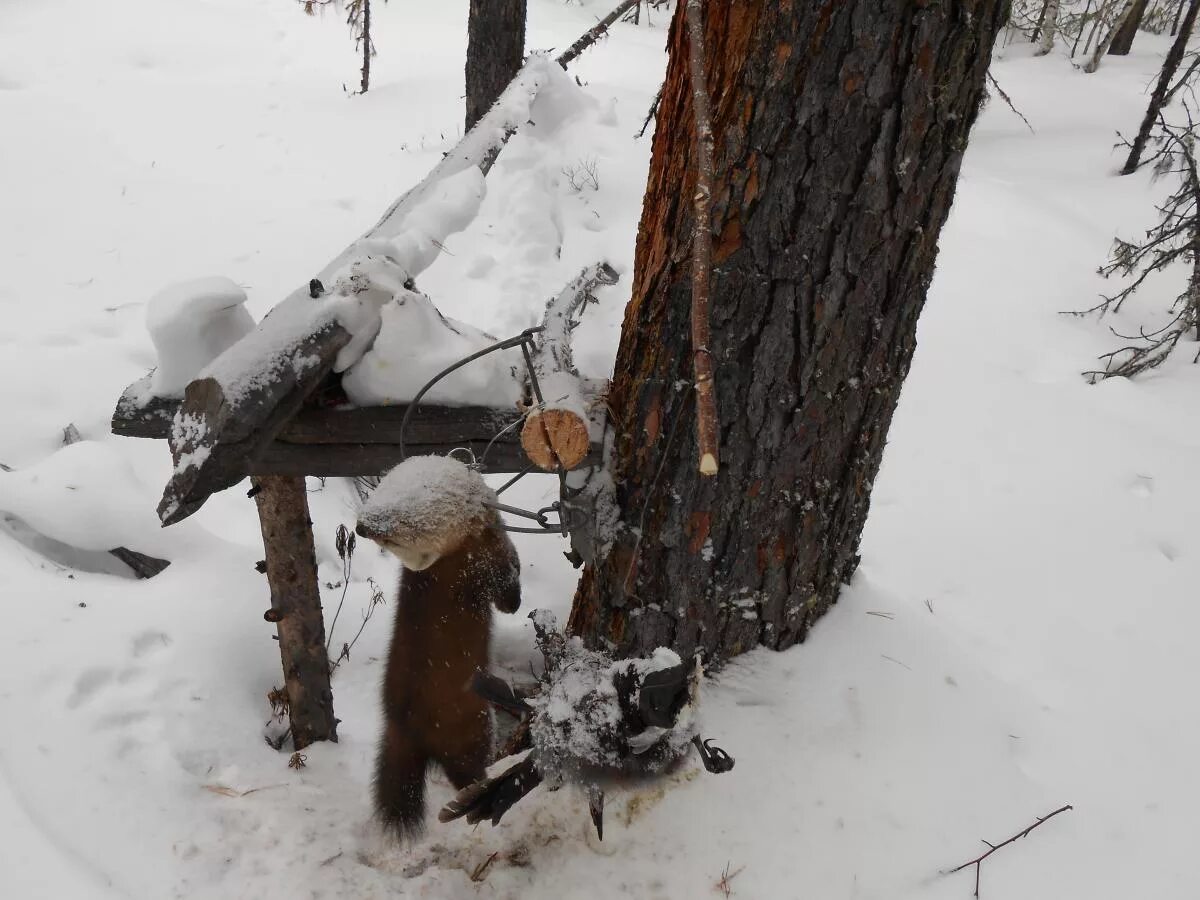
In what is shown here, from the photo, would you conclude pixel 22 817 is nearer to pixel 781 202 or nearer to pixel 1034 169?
pixel 781 202

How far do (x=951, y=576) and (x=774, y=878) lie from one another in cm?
129

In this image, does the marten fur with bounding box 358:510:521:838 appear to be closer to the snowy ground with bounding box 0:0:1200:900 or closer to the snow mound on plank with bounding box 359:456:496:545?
the snow mound on plank with bounding box 359:456:496:545

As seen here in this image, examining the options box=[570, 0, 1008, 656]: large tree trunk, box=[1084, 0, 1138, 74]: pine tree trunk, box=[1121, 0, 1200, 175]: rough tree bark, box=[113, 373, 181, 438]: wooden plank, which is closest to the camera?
box=[570, 0, 1008, 656]: large tree trunk

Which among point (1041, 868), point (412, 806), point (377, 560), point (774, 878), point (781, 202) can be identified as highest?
point (781, 202)

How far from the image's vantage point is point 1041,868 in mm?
1554

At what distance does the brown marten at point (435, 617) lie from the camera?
53.5 inches

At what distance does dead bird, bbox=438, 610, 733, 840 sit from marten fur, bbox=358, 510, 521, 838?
0.15 metres

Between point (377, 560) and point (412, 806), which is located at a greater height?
point (412, 806)

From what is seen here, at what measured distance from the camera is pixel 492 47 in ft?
17.5

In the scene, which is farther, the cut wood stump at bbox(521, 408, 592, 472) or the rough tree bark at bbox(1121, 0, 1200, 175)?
the rough tree bark at bbox(1121, 0, 1200, 175)

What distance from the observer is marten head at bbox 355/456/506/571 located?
1.33 metres

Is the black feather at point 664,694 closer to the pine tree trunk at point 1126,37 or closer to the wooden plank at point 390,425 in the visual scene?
the wooden plank at point 390,425

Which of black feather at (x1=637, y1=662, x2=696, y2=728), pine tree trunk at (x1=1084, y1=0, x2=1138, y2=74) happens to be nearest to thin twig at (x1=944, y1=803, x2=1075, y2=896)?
black feather at (x1=637, y1=662, x2=696, y2=728)

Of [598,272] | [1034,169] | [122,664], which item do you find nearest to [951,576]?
[598,272]
